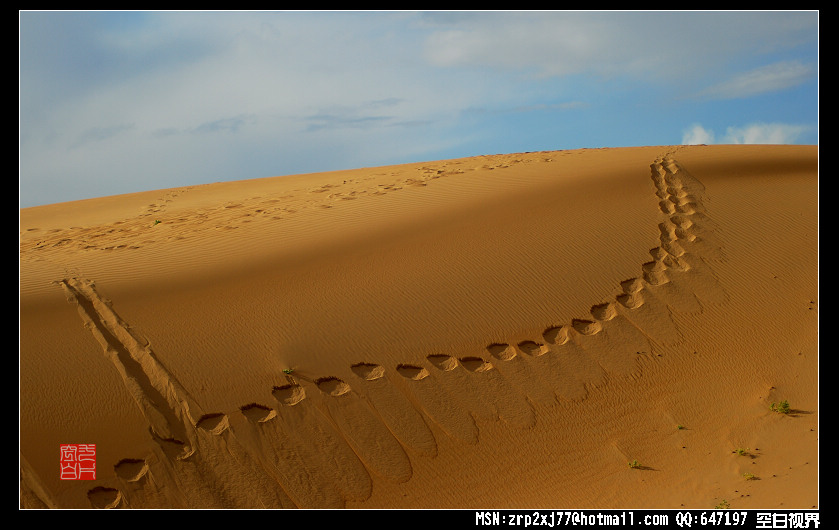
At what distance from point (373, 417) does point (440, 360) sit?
1.09m

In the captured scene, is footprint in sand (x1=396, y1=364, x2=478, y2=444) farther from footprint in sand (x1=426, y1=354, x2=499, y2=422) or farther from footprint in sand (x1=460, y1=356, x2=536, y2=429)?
footprint in sand (x1=460, y1=356, x2=536, y2=429)

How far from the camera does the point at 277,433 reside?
225 inches

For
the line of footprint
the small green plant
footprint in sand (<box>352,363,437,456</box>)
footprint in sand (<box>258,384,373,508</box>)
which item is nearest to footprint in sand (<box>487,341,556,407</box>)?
the line of footprint

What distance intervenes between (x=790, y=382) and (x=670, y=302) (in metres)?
1.66

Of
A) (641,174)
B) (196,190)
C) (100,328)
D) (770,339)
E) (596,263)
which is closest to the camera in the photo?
(100,328)

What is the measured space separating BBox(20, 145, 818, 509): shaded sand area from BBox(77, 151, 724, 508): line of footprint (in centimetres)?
2

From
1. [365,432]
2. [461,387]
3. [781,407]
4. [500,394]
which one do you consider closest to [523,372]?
[500,394]

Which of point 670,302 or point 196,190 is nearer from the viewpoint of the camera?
point 670,302

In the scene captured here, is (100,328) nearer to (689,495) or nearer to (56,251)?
(56,251)

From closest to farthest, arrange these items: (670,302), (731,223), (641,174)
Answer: (670,302) < (731,223) < (641,174)

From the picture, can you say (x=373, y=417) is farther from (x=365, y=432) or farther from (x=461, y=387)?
(x=461, y=387)

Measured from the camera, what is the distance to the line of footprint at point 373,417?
530cm

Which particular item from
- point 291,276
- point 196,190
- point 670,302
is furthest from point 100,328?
point 196,190

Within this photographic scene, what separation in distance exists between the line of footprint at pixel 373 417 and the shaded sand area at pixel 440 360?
0.02m
